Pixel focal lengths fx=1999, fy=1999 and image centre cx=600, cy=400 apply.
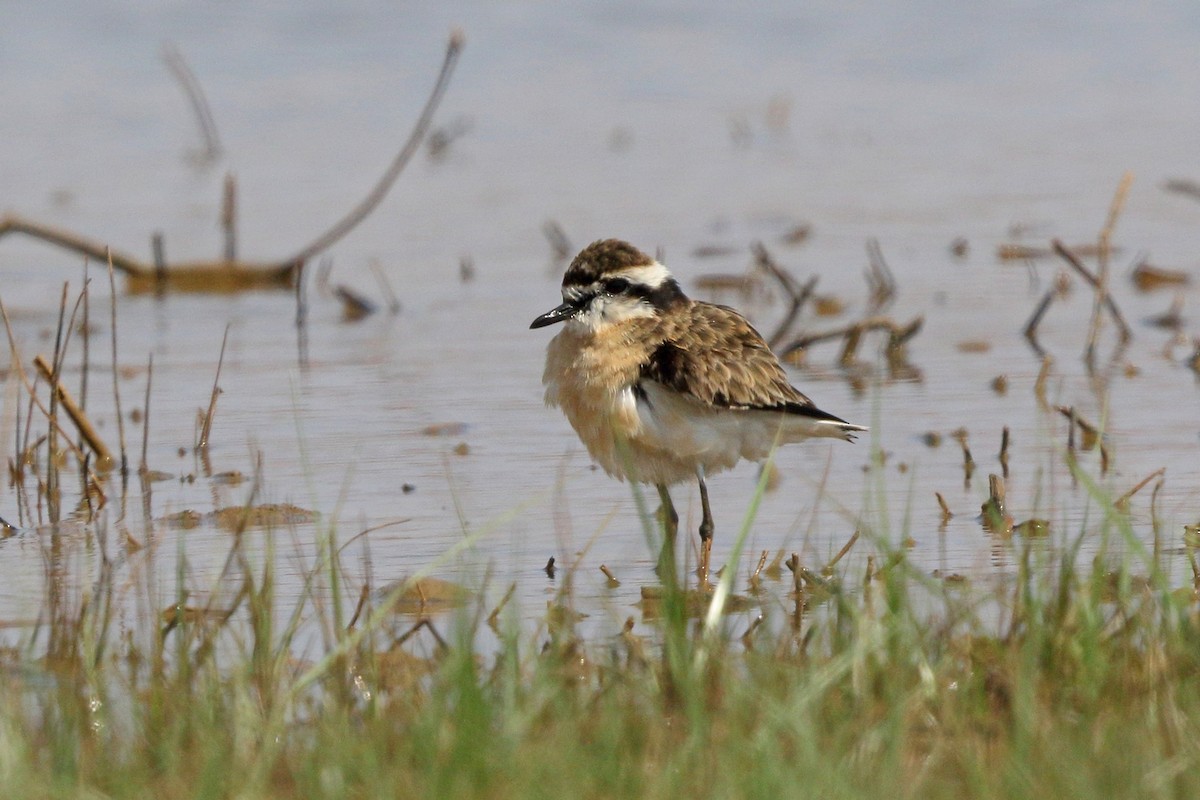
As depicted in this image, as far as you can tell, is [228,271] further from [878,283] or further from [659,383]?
[659,383]

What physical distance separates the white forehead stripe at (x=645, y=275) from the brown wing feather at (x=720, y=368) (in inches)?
5.5

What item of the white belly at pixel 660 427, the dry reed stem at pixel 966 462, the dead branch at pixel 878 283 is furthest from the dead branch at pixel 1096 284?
the white belly at pixel 660 427

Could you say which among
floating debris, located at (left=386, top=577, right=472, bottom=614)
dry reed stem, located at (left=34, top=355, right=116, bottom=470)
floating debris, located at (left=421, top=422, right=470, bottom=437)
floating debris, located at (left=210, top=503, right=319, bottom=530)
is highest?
dry reed stem, located at (left=34, top=355, right=116, bottom=470)

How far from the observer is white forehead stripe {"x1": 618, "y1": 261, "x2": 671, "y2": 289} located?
289 inches

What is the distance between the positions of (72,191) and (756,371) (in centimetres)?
946

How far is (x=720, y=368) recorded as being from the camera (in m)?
7.03

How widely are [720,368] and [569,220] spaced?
24.7 ft

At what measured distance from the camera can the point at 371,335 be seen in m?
11.4

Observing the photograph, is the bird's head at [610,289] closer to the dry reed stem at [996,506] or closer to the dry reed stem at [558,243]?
the dry reed stem at [996,506]

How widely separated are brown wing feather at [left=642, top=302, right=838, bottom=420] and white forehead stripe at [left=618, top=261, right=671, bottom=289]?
140 mm

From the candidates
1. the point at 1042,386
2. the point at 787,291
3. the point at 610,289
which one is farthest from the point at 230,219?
the point at 610,289

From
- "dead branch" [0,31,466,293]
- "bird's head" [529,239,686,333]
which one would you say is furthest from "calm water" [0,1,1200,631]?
"bird's head" [529,239,686,333]

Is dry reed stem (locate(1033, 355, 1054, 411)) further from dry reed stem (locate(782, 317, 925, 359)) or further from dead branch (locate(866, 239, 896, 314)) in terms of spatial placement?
dead branch (locate(866, 239, 896, 314))

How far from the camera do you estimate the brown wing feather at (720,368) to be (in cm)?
701
